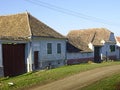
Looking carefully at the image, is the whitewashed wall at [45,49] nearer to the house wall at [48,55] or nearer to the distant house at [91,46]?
the house wall at [48,55]

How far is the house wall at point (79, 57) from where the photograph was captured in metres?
36.3

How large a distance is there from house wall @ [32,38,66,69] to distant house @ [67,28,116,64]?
7.55 ft

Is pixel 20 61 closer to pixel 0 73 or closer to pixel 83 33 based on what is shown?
pixel 0 73

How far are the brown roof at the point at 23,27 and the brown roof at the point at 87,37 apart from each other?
8.94 meters

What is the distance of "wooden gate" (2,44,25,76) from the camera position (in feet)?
80.3

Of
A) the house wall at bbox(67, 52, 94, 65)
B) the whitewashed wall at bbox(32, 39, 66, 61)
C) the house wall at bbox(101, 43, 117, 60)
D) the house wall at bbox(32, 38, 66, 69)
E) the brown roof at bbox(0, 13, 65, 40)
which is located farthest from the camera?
the house wall at bbox(101, 43, 117, 60)

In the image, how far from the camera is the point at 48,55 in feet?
103

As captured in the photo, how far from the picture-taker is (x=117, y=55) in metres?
52.6

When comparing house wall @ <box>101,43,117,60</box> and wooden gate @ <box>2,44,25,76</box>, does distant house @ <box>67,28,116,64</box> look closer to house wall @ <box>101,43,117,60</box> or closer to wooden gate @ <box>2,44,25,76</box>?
house wall @ <box>101,43,117,60</box>

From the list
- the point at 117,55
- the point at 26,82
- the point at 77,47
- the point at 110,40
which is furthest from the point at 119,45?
the point at 26,82

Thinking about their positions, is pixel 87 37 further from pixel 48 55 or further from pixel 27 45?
pixel 27 45

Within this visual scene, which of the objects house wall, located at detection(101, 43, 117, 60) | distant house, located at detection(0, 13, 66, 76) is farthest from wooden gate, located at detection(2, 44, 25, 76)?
house wall, located at detection(101, 43, 117, 60)

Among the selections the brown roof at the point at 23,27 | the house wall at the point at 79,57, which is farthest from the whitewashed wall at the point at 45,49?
the house wall at the point at 79,57

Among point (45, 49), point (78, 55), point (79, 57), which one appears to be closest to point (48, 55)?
point (45, 49)
